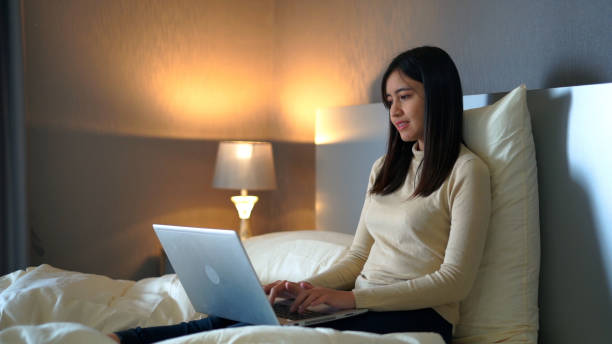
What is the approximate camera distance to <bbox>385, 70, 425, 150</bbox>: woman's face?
60.7 inches

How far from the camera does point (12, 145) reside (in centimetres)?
250

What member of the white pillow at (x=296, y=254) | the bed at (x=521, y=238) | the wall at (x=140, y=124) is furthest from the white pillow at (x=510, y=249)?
the wall at (x=140, y=124)

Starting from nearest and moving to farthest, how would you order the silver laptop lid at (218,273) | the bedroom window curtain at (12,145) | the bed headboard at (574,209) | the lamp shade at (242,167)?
the silver laptop lid at (218,273)
the bed headboard at (574,209)
the bedroom window curtain at (12,145)
the lamp shade at (242,167)

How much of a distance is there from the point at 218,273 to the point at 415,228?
0.50 metres

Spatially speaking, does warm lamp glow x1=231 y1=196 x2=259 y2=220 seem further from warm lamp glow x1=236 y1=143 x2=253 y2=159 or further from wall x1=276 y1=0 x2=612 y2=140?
wall x1=276 y1=0 x2=612 y2=140

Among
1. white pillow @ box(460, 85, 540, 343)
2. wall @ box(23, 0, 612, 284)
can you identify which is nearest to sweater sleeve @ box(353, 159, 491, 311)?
white pillow @ box(460, 85, 540, 343)

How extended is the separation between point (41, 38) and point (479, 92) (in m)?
1.91

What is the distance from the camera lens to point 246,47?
10.6 feet

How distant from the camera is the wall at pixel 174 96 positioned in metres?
2.57

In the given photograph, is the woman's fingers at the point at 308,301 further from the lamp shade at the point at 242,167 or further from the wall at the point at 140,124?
the wall at the point at 140,124

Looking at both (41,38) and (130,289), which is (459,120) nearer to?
(130,289)

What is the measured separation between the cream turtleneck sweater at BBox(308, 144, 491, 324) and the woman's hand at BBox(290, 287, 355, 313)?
0.08 feet

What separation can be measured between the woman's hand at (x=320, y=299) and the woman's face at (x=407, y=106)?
0.49 metres

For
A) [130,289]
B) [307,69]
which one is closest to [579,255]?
[130,289]
